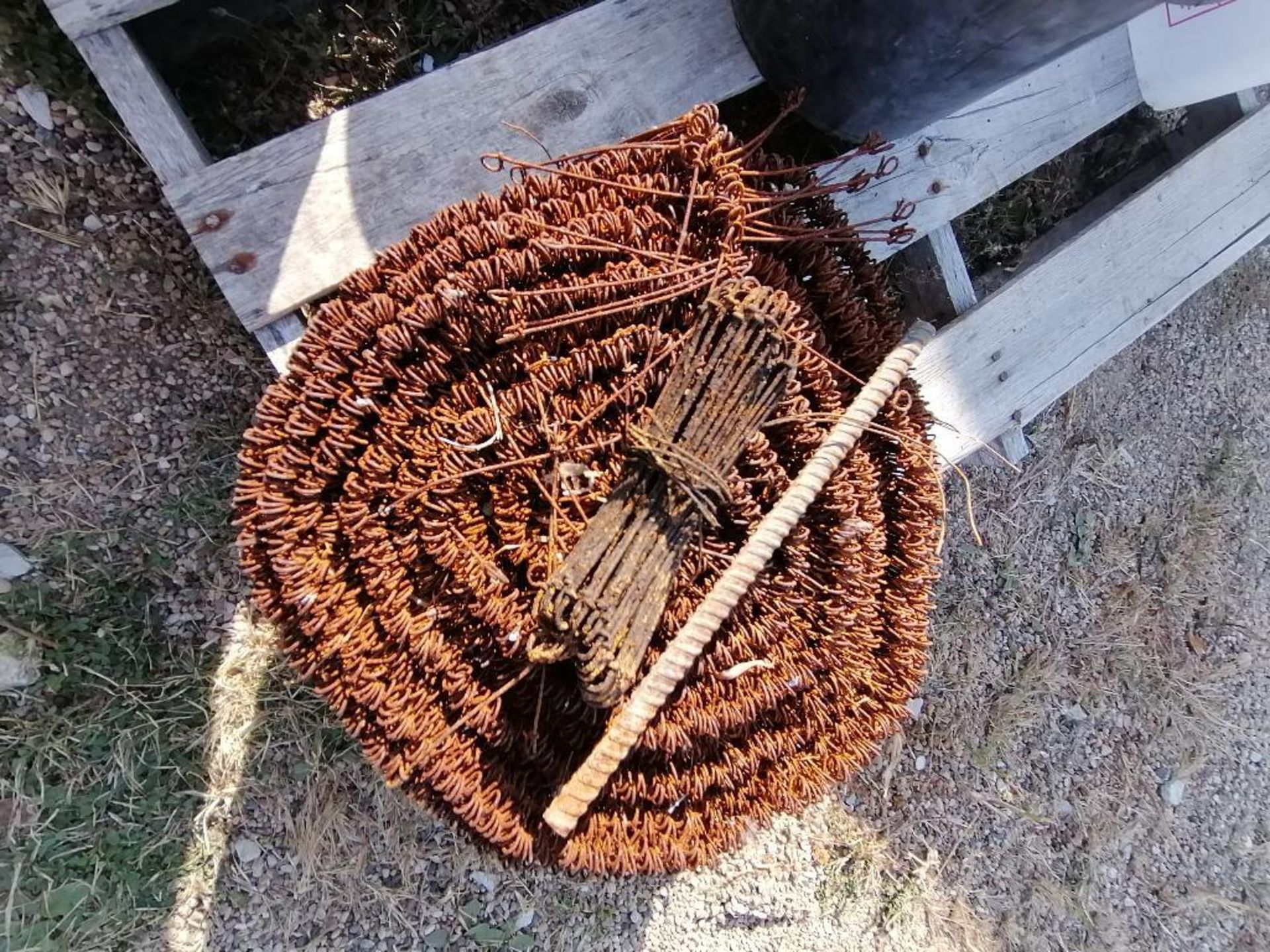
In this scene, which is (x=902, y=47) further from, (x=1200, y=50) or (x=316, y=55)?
(x=316, y=55)

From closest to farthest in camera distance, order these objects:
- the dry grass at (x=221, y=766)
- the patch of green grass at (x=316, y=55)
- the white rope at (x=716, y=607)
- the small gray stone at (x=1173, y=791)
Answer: the white rope at (x=716, y=607) < the patch of green grass at (x=316, y=55) < the dry grass at (x=221, y=766) < the small gray stone at (x=1173, y=791)

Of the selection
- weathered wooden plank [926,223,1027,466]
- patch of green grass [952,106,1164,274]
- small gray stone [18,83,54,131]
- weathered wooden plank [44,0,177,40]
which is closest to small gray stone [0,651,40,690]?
small gray stone [18,83,54,131]

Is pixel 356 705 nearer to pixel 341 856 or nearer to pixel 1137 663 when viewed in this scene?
pixel 341 856

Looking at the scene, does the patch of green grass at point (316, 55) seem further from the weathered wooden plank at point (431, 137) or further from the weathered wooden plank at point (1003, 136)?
the weathered wooden plank at point (1003, 136)

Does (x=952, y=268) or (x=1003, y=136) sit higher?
(x=1003, y=136)

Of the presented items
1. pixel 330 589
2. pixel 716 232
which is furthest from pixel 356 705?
pixel 716 232

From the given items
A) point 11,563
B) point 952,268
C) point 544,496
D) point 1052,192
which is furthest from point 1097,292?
point 11,563

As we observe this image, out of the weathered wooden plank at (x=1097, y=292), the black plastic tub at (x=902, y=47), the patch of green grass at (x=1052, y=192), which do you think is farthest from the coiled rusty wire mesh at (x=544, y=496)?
the patch of green grass at (x=1052, y=192)
